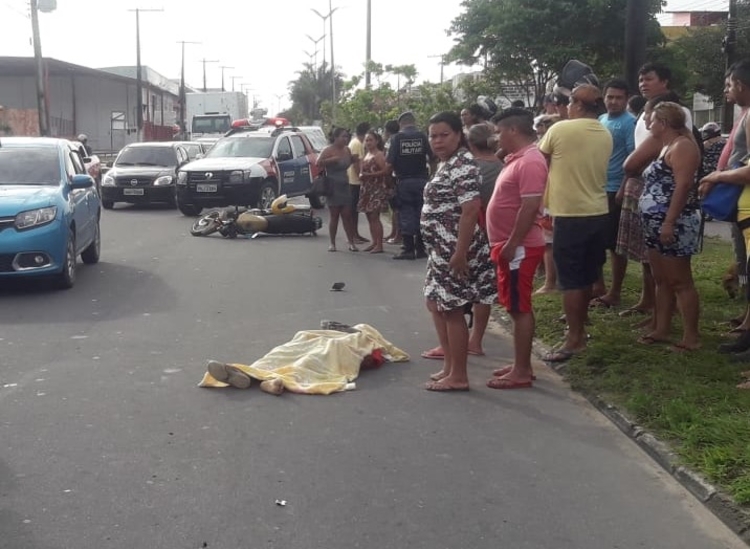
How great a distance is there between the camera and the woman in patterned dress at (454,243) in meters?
6.76

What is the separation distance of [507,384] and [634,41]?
5451 millimetres

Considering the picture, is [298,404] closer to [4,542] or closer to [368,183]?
[4,542]

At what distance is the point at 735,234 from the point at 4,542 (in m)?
5.98

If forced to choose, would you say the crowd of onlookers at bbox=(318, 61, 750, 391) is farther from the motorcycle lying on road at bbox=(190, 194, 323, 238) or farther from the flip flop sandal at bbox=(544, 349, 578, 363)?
the motorcycle lying on road at bbox=(190, 194, 323, 238)

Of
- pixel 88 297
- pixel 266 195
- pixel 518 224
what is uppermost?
pixel 518 224

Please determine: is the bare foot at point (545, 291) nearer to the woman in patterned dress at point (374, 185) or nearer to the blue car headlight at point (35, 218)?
the woman in patterned dress at point (374, 185)

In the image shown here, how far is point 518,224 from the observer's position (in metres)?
6.82

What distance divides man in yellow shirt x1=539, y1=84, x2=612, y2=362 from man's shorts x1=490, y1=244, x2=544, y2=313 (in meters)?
0.69

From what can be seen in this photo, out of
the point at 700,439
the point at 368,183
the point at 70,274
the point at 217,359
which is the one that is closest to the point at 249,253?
the point at 368,183

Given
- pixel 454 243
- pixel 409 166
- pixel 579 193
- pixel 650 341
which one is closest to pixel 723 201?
pixel 579 193

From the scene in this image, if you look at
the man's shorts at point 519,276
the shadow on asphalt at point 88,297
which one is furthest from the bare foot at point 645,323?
the shadow on asphalt at point 88,297

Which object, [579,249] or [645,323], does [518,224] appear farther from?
[645,323]

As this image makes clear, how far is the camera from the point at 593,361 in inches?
296

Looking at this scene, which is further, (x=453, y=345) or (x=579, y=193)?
(x=579, y=193)
